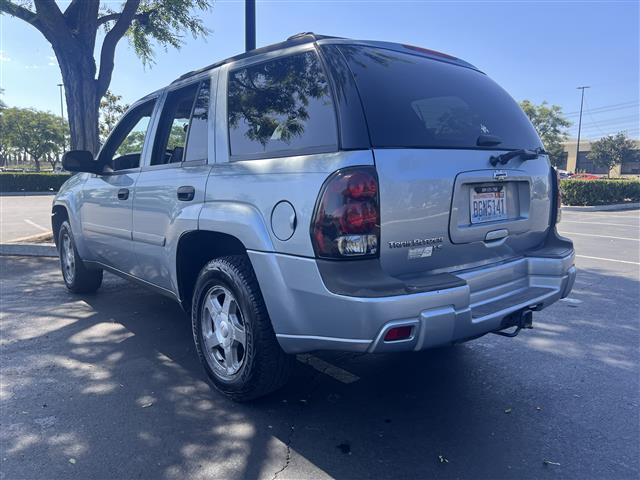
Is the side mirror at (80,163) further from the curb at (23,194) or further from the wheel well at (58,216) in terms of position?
the curb at (23,194)

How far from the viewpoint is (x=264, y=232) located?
250 centimetres

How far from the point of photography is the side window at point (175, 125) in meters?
3.45

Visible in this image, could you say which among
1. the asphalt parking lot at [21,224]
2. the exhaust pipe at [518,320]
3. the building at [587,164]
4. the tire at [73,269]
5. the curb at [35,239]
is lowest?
the asphalt parking lot at [21,224]

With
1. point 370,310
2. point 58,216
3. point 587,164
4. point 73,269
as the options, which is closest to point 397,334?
point 370,310

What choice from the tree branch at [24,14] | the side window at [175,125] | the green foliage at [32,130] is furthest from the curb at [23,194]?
the green foliage at [32,130]

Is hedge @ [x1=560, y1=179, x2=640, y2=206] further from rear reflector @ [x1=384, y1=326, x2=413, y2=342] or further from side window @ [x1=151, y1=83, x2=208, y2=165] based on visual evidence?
rear reflector @ [x1=384, y1=326, x2=413, y2=342]

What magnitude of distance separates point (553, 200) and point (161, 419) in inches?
110

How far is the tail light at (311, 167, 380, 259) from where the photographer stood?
2.24 metres

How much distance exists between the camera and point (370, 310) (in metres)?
2.16

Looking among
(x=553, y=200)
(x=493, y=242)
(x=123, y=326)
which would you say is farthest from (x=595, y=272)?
(x=123, y=326)

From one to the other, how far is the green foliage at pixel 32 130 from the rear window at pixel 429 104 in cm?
6471

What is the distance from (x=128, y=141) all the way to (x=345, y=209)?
2.93m

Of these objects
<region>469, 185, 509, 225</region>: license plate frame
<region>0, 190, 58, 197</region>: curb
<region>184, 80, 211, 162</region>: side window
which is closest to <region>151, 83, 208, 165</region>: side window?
<region>184, 80, 211, 162</region>: side window

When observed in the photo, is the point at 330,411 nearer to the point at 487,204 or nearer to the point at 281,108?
the point at 487,204
